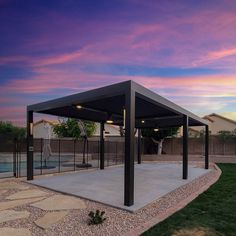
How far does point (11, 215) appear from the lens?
19.6 feet

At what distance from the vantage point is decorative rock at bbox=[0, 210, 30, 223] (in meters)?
5.76

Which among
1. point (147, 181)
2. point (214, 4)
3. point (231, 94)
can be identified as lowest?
point (147, 181)

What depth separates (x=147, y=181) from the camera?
10.6 metres

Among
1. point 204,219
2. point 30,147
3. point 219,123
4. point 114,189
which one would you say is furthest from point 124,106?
point 219,123

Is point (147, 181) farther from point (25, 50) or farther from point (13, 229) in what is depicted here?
point (25, 50)

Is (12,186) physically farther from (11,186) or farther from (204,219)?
(204,219)

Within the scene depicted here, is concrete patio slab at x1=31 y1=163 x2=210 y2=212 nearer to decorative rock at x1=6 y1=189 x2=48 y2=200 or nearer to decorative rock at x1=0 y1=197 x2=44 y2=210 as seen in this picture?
decorative rock at x1=6 y1=189 x2=48 y2=200

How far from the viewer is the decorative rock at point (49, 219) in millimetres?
5386

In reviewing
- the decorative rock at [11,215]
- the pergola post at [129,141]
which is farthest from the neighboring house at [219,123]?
the decorative rock at [11,215]

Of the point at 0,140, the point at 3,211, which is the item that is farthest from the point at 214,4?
the point at 0,140

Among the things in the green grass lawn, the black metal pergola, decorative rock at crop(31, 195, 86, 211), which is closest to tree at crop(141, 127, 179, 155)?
the black metal pergola

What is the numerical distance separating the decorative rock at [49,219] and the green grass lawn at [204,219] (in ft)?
6.16

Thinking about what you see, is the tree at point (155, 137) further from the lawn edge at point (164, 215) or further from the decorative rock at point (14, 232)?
the decorative rock at point (14, 232)

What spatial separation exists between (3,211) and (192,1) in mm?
9000
